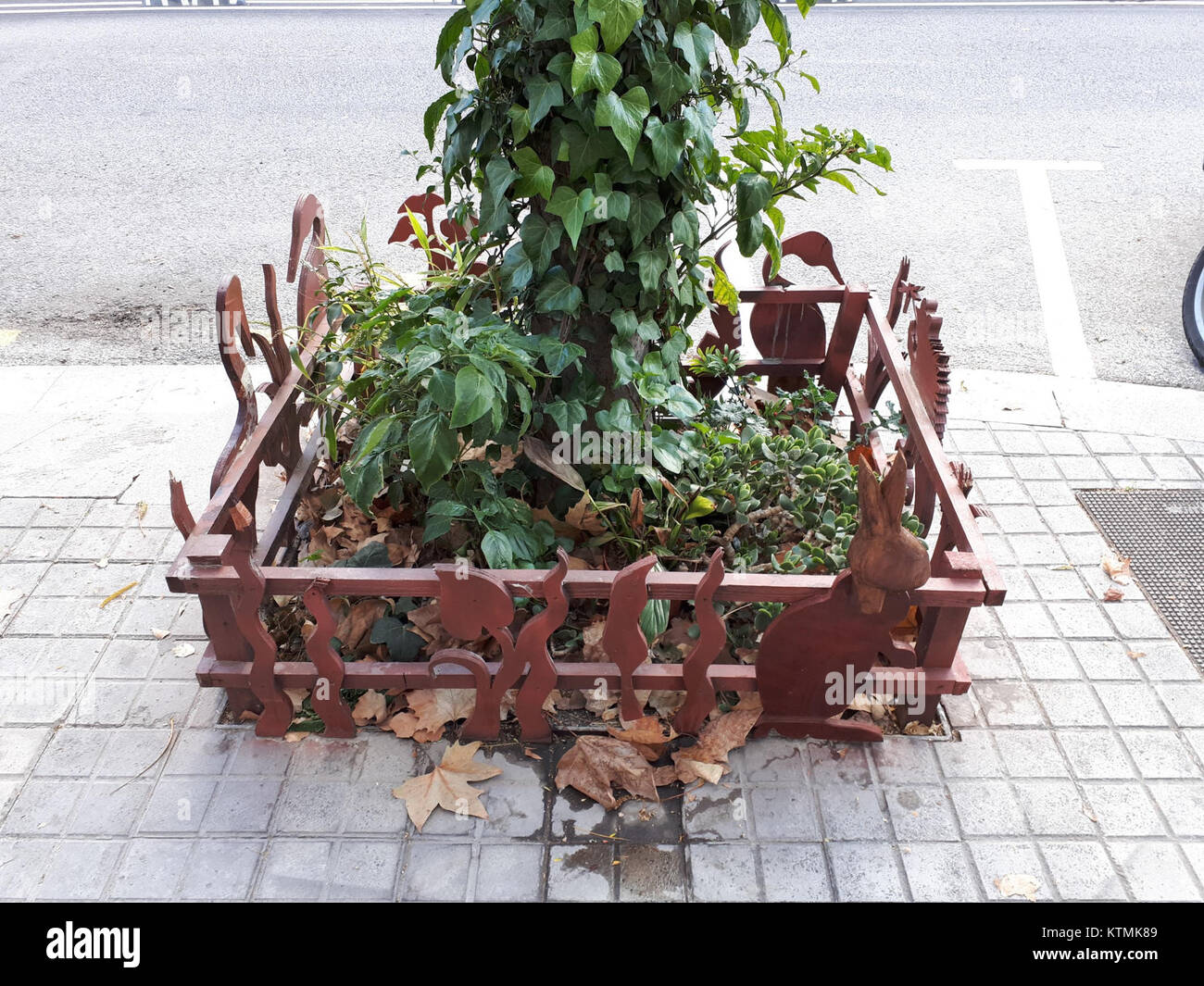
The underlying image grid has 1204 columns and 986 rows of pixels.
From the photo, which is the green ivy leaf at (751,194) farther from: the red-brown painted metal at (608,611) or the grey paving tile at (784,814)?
the grey paving tile at (784,814)

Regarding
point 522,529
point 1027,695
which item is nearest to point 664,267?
point 522,529

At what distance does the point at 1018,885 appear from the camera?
2631mm

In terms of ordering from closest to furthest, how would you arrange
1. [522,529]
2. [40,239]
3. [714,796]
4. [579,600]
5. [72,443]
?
[714,796] < [522,529] < [579,600] < [72,443] < [40,239]

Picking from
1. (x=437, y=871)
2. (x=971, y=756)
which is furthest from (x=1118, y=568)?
(x=437, y=871)

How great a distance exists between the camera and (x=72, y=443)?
14.4ft

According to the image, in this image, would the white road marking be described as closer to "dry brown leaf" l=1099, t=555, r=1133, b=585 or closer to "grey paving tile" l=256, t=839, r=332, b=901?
"dry brown leaf" l=1099, t=555, r=1133, b=585

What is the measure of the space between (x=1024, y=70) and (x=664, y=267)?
823 centimetres

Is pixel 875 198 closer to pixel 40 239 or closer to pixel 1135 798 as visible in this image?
pixel 1135 798

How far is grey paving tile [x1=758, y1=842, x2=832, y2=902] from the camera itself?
8.58 feet

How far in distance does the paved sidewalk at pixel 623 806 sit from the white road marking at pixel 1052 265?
2153 millimetres

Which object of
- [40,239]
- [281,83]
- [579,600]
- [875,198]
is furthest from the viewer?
[281,83]

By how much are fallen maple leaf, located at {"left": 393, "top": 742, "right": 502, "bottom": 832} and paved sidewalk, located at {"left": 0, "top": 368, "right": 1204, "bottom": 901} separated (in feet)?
0.13

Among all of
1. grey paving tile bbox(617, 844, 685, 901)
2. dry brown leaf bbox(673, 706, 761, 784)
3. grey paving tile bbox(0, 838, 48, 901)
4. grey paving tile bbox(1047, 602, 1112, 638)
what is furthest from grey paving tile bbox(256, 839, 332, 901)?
grey paving tile bbox(1047, 602, 1112, 638)

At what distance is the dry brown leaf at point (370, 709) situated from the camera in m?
3.06
